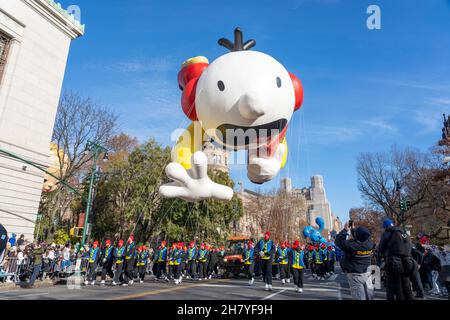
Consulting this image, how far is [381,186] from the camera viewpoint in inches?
1222

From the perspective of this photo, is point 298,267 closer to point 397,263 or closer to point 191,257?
point 397,263

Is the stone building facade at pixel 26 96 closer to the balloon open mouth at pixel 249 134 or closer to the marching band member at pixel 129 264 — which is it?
the marching band member at pixel 129 264

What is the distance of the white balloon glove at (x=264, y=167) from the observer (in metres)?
4.58

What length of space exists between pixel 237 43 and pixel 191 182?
2.34 m

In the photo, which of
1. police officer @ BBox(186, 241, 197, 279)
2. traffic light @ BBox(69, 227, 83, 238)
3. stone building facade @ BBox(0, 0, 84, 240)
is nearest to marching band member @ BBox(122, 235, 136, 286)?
traffic light @ BBox(69, 227, 83, 238)

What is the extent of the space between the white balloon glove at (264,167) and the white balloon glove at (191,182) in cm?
63

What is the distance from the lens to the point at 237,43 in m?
4.91

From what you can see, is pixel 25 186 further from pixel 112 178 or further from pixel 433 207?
pixel 433 207

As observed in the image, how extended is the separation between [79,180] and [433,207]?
3583cm

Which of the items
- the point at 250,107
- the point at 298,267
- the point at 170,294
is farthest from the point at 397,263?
the point at 170,294

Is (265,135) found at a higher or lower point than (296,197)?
lower

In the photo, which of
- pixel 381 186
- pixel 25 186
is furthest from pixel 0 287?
pixel 381 186

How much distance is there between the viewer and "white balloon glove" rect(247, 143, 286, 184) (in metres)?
4.58

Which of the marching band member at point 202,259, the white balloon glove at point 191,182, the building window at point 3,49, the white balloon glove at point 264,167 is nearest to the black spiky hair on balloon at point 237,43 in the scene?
the white balloon glove at point 264,167
